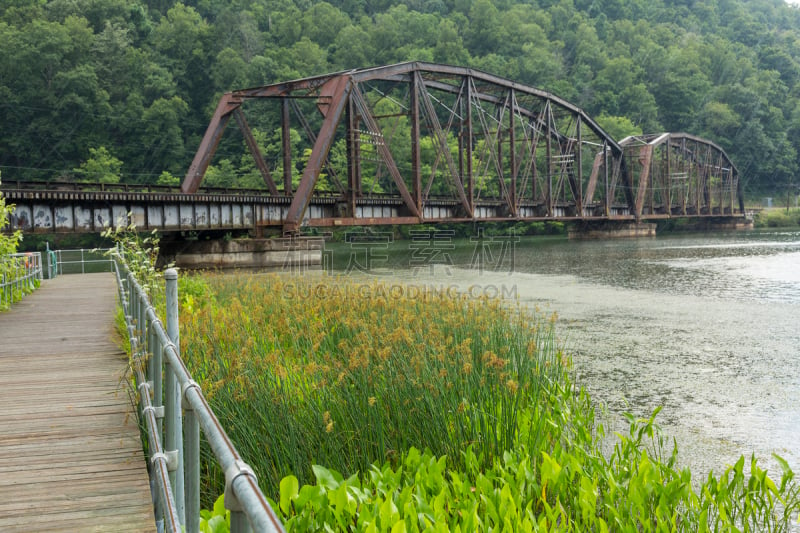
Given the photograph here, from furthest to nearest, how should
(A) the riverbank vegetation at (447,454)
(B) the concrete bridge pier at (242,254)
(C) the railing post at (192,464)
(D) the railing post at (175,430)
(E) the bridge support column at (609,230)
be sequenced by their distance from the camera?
(E) the bridge support column at (609,230)
(B) the concrete bridge pier at (242,254)
(A) the riverbank vegetation at (447,454)
(D) the railing post at (175,430)
(C) the railing post at (192,464)

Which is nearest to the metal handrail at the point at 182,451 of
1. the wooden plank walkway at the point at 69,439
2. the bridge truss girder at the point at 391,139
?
the wooden plank walkway at the point at 69,439

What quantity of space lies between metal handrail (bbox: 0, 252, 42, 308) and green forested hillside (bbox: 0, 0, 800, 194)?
60.0 meters

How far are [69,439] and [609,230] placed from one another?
259ft

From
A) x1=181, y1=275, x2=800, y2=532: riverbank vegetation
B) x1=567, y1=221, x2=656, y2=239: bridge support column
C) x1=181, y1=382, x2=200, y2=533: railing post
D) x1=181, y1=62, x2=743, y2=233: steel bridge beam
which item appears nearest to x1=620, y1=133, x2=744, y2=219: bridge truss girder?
x1=181, y1=62, x2=743, y2=233: steel bridge beam

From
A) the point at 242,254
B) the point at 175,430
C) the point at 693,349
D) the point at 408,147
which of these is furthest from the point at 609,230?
the point at 175,430

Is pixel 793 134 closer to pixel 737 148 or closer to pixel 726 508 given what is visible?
pixel 737 148

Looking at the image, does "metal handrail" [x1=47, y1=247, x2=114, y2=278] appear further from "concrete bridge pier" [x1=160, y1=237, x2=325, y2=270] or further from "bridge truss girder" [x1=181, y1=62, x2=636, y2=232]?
"bridge truss girder" [x1=181, y1=62, x2=636, y2=232]

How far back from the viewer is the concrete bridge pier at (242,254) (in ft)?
118

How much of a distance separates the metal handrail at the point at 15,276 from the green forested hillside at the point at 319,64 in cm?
5996

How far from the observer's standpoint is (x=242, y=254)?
36656mm

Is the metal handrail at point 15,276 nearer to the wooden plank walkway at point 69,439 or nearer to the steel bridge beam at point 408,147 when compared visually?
the wooden plank walkway at point 69,439

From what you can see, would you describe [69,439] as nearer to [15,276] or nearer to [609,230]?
[15,276]

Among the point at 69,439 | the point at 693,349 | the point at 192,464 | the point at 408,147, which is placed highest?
the point at 408,147

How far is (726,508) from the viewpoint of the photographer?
511 cm
